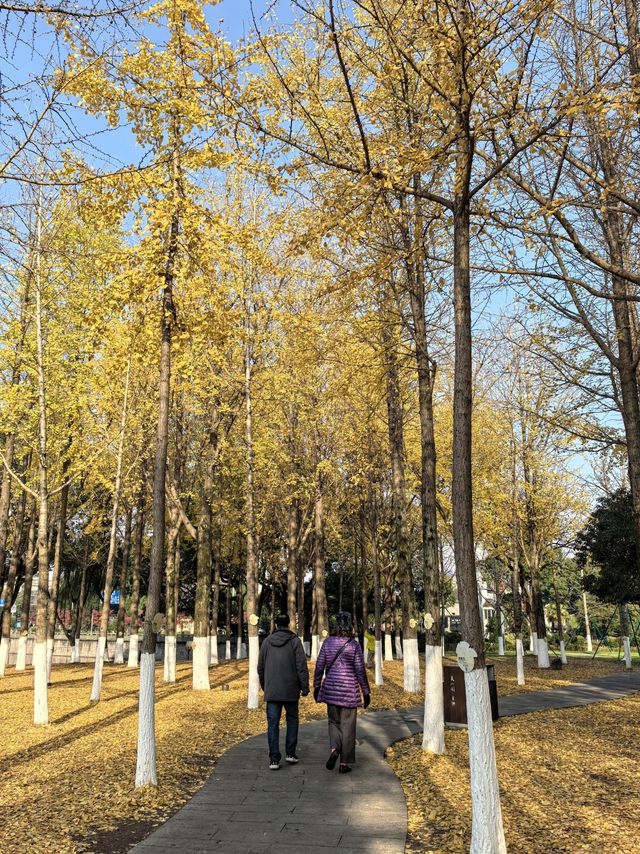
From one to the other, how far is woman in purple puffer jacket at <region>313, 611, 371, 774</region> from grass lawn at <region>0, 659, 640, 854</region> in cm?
124

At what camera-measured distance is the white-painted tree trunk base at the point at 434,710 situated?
7863mm

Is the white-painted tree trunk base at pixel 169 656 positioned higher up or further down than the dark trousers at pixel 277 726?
further down

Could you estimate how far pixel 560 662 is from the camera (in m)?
24.7

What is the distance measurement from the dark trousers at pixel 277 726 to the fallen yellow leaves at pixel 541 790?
1223 mm

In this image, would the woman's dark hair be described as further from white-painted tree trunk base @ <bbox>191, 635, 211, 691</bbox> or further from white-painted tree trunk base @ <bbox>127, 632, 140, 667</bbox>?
white-painted tree trunk base @ <bbox>127, 632, 140, 667</bbox>

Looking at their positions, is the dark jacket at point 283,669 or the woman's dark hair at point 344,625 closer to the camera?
the dark jacket at point 283,669

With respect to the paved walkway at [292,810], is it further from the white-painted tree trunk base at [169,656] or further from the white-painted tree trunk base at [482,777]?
the white-painted tree trunk base at [169,656]

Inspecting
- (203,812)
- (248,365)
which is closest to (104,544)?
(248,365)

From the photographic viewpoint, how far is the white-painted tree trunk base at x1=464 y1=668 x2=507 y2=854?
14.2ft

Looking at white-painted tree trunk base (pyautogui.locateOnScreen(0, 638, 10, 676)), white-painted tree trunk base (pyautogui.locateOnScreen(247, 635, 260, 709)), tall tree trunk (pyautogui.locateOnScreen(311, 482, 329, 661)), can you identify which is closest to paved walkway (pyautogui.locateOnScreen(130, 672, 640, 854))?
white-painted tree trunk base (pyautogui.locateOnScreen(247, 635, 260, 709))

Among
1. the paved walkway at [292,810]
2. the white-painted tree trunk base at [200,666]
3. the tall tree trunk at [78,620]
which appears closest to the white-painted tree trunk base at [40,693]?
the paved walkway at [292,810]

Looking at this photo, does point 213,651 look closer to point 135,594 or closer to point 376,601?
point 135,594

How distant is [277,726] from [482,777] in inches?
132

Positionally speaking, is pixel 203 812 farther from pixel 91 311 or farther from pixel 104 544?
pixel 104 544
